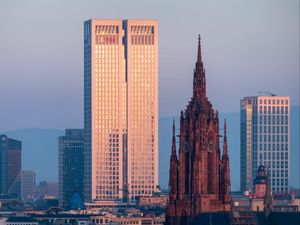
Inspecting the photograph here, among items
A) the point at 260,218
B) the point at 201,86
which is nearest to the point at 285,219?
the point at 260,218

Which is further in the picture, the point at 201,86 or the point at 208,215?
the point at 201,86

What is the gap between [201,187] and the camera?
157 m

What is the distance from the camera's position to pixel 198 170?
157 metres

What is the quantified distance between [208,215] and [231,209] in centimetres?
359

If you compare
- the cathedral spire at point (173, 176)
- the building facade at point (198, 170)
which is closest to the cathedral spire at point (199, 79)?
the building facade at point (198, 170)

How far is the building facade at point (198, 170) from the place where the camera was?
514 ft

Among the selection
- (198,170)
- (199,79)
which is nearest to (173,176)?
(198,170)

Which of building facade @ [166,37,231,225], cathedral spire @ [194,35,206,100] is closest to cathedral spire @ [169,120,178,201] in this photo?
building facade @ [166,37,231,225]

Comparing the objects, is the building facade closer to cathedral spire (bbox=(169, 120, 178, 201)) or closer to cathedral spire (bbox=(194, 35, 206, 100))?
cathedral spire (bbox=(169, 120, 178, 201))

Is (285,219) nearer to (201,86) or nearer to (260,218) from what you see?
(260,218)

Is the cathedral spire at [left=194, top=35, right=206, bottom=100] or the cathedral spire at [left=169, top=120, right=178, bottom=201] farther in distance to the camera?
the cathedral spire at [left=194, top=35, right=206, bottom=100]

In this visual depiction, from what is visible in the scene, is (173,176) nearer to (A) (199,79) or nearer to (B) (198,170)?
(B) (198,170)

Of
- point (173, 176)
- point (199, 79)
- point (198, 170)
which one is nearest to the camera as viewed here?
point (198, 170)

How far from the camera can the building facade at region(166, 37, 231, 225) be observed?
15662cm
